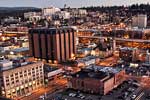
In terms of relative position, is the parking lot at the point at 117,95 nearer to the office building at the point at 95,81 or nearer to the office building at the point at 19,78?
the office building at the point at 95,81

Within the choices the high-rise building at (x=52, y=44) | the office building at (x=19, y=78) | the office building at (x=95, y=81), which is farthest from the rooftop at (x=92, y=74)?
the high-rise building at (x=52, y=44)

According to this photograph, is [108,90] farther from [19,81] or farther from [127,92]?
[19,81]

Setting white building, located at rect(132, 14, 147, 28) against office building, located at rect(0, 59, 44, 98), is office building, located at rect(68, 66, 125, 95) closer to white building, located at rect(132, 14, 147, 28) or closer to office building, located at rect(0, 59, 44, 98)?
office building, located at rect(0, 59, 44, 98)

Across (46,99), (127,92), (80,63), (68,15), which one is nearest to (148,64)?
(80,63)

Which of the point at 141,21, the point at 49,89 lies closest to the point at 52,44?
the point at 49,89

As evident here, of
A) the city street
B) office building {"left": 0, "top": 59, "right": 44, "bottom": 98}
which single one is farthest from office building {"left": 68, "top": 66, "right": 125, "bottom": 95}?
office building {"left": 0, "top": 59, "right": 44, "bottom": 98}

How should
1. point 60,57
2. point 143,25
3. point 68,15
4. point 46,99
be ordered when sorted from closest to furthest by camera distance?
point 46,99 → point 60,57 → point 143,25 → point 68,15
